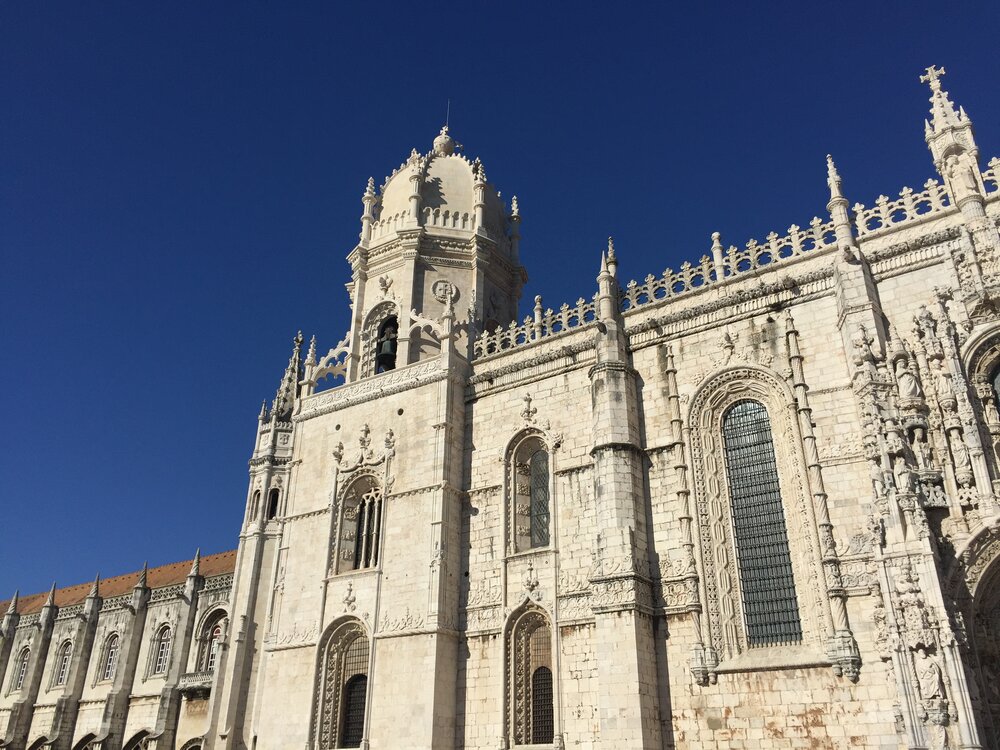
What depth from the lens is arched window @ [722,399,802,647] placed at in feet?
52.5

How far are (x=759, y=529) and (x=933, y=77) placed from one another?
436 inches

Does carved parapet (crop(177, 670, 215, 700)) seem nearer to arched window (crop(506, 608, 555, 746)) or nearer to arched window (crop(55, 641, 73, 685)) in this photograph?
arched window (crop(55, 641, 73, 685))

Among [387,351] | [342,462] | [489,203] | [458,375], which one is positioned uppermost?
[489,203]

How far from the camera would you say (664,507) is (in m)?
17.9

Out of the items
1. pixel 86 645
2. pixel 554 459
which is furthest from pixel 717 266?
pixel 86 645

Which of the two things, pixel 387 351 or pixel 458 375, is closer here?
pixel 458 375

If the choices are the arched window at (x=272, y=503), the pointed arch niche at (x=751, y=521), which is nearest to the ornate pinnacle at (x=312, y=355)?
the arched window at (x=272, y=503)

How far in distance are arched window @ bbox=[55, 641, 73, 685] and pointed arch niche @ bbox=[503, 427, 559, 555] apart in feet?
Result: 97.9

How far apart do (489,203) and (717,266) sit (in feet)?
35.3

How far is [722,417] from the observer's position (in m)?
18.2

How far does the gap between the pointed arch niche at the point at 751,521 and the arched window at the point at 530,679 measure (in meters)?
3.97

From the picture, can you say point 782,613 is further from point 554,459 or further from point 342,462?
point 342,462

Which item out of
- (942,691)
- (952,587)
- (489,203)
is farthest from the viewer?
(489,203)

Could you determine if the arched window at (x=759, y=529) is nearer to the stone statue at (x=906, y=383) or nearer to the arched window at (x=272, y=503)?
the stone statue at (x=906, y=383)
